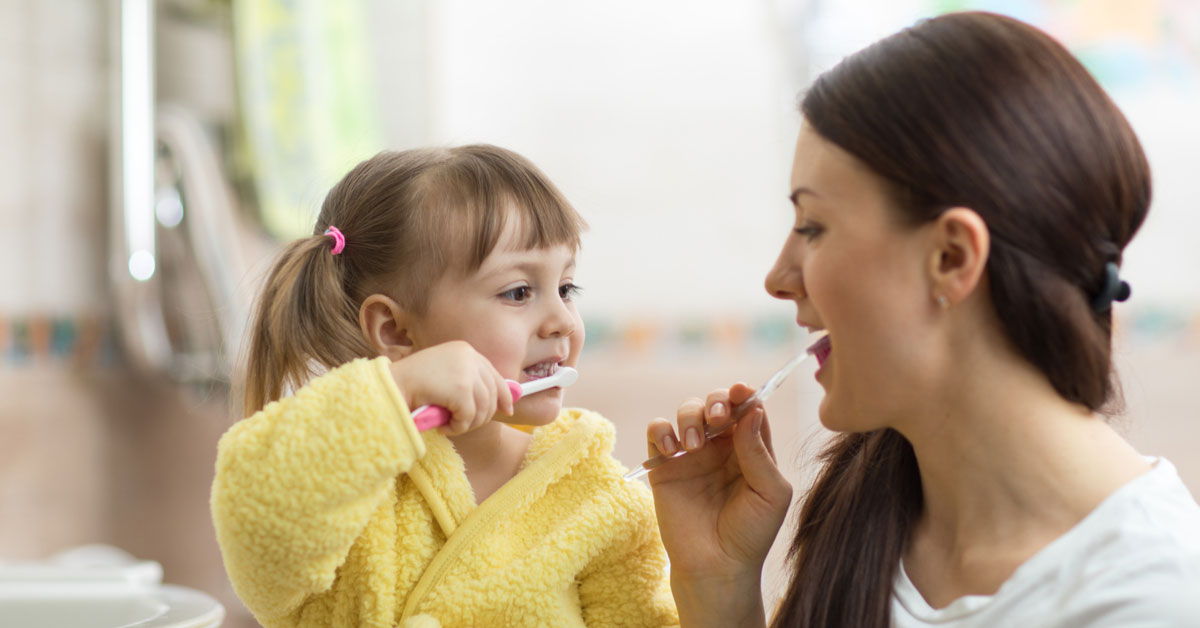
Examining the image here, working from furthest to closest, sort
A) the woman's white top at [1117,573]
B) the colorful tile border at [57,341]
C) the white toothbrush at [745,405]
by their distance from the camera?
the colorful tile border at [57,341]
the white toothbrush at [745,405]
the woman's white top at [1117,573]

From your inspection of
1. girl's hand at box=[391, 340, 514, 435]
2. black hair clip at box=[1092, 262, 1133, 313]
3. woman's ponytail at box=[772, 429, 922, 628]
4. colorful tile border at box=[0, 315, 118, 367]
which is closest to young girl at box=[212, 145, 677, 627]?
girl's hand at box=[391, 340, 514, 435]

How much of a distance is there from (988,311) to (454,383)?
396 millimetres

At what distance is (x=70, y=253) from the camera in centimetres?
174

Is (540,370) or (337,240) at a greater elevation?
(337,240)

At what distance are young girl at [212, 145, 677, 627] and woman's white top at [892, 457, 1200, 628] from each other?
335 millimetres

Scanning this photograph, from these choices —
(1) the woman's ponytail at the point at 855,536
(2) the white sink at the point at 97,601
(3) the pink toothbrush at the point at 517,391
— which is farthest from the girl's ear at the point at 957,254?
(2) the white sink at the point at 97,601

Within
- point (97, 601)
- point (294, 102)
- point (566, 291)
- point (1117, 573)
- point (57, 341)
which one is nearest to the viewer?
point (1117, 573)

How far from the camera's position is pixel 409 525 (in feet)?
2.99

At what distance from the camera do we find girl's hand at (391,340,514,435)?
819mm

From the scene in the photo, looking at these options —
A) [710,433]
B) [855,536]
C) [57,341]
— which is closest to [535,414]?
[710,433]

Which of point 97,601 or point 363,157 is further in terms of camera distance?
point 363,157

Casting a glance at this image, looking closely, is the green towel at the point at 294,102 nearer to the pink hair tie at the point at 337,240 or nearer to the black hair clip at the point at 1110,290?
the pink hair tie at the point at 337,240

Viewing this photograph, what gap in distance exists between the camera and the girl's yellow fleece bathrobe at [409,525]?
2.55ft

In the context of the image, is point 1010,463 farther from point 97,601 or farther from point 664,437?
point 97,601
